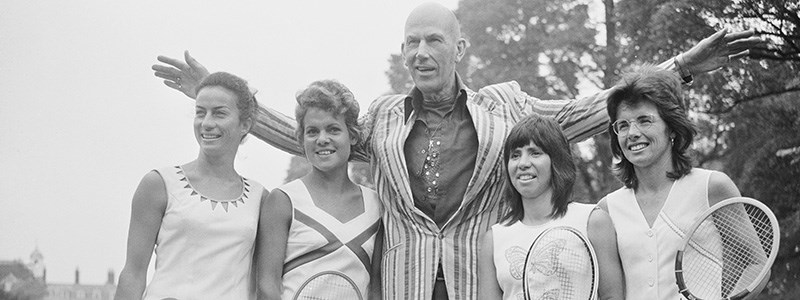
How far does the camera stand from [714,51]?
7.37 meters

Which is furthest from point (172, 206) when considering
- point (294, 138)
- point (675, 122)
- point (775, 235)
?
point (775, 235)

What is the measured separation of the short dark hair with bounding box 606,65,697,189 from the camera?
21.3 feet

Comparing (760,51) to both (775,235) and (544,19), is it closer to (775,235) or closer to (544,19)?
(544,19)

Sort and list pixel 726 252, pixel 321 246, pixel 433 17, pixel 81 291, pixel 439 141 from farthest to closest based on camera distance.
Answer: pixel 81 291, pixel 433 17, pixel 439 141, pixel 321 246, pixel 726 252

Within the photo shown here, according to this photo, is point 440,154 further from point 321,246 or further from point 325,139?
point 321,246

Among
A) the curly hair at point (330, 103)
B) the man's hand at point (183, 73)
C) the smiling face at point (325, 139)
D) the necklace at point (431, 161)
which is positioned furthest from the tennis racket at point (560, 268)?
the man's hand at point (183, 73)

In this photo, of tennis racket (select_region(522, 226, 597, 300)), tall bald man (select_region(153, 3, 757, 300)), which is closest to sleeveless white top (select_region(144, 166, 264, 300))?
tall bald man (select_region(153, 3, 757, 300))

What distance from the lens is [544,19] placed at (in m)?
26.0

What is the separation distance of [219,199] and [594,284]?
243cm

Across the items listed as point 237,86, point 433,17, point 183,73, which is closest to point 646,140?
point 433,17

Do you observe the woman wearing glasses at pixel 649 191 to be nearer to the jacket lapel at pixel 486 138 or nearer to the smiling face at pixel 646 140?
the smiling face at pixel 646 140

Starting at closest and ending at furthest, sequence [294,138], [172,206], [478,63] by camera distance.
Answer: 1. [172,206]
2. [294,138]
3. [478,63]

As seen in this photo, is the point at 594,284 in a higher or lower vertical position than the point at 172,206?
lower

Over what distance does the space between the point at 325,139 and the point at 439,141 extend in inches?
31.2
